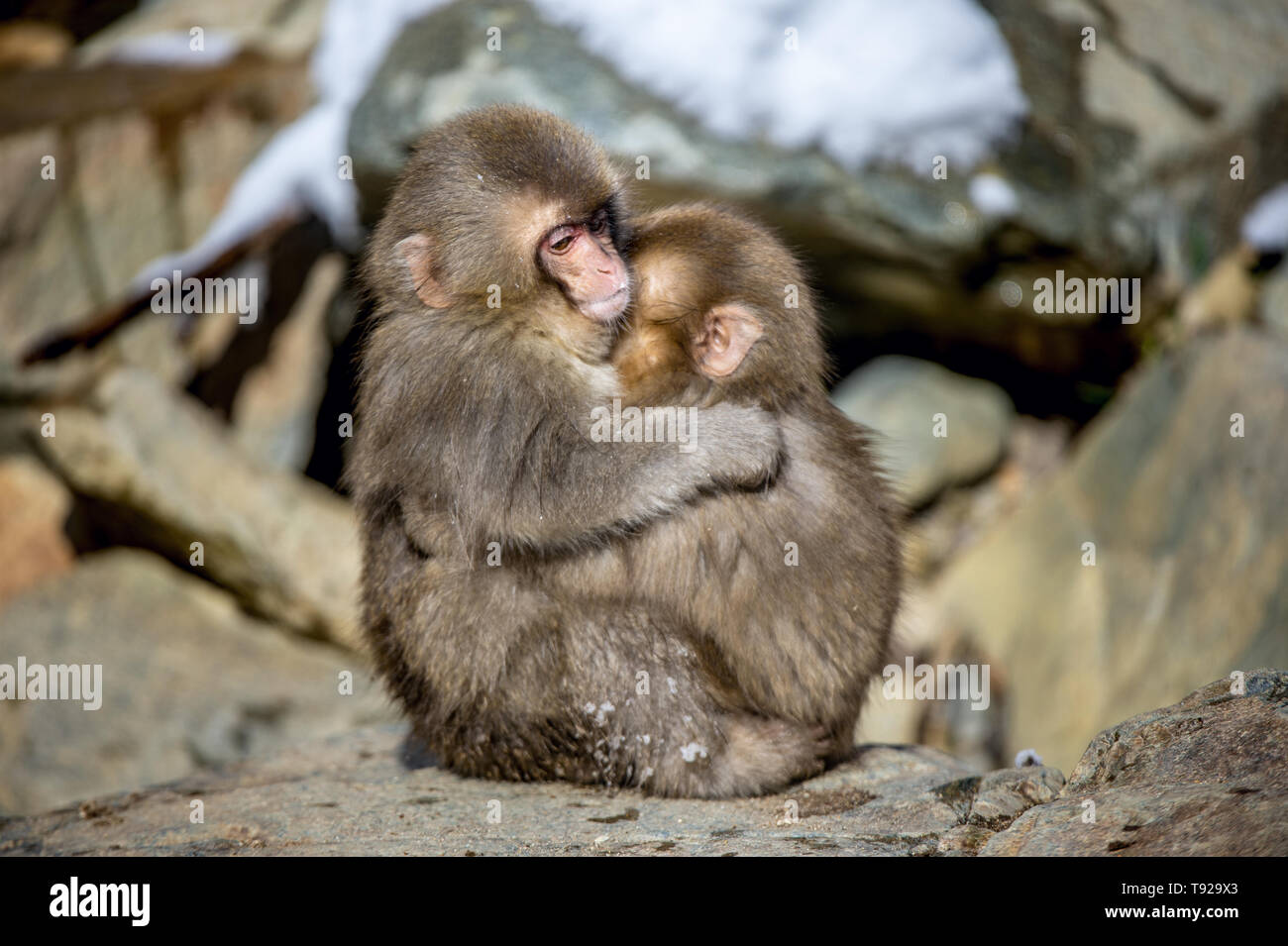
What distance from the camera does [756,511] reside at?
13.0ft

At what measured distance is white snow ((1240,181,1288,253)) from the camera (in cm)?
930

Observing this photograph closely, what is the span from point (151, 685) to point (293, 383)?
2.86 meters

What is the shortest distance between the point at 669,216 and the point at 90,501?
6.85 metres

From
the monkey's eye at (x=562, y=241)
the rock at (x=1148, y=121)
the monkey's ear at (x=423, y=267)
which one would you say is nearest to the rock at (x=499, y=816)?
the monkey's ear at (x=423, y=267)

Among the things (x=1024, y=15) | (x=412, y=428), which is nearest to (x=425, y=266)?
(x=412, y=428)

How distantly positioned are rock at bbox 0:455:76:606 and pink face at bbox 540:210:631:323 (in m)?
7.20

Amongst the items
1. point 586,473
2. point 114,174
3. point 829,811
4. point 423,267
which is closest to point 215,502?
point 114,174

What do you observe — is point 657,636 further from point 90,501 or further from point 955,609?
point 90,501

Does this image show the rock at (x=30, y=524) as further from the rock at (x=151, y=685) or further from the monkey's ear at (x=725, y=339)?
the monkey's ear at (x=725, y=339)

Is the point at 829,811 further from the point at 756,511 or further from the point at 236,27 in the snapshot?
the point at 236,27

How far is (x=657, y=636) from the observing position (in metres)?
3.96

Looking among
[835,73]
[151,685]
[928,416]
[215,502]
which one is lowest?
[151,685]

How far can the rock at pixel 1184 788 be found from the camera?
118 inches

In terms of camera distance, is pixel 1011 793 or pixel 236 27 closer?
pixel 1011 793
